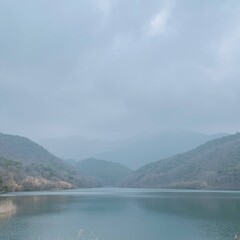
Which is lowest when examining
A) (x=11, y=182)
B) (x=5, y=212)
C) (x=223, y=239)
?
(x=223, y=239)

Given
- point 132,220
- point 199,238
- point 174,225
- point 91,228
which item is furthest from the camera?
point 132,220

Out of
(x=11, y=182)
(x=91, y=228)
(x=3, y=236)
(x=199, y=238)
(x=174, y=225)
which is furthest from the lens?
(x=11, y=182)

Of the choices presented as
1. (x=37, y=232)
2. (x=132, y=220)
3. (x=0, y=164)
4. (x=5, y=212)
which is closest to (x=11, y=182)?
(x=0, y=164)

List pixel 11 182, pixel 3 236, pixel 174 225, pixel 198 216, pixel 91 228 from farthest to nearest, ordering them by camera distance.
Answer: pixel 11 182
pixel 198 216
pixel 174 225
pixel 91 228
pixel 3 236

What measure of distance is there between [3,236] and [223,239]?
93.0 feet

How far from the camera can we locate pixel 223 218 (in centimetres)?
8238

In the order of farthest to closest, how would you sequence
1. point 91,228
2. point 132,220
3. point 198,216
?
point 198,216 → point 132,220 → point 91,228

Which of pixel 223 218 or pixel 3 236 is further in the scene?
pixel 223 218

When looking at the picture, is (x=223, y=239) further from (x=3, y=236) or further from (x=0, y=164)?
(x=0, y=164)

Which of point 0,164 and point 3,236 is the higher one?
point 0,164

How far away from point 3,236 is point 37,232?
6389mm

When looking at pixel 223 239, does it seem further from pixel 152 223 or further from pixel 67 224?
pixel 67 224

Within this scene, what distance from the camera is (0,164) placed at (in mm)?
196500

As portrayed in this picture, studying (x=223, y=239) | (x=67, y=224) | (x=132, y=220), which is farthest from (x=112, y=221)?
(x=223, y=239)
